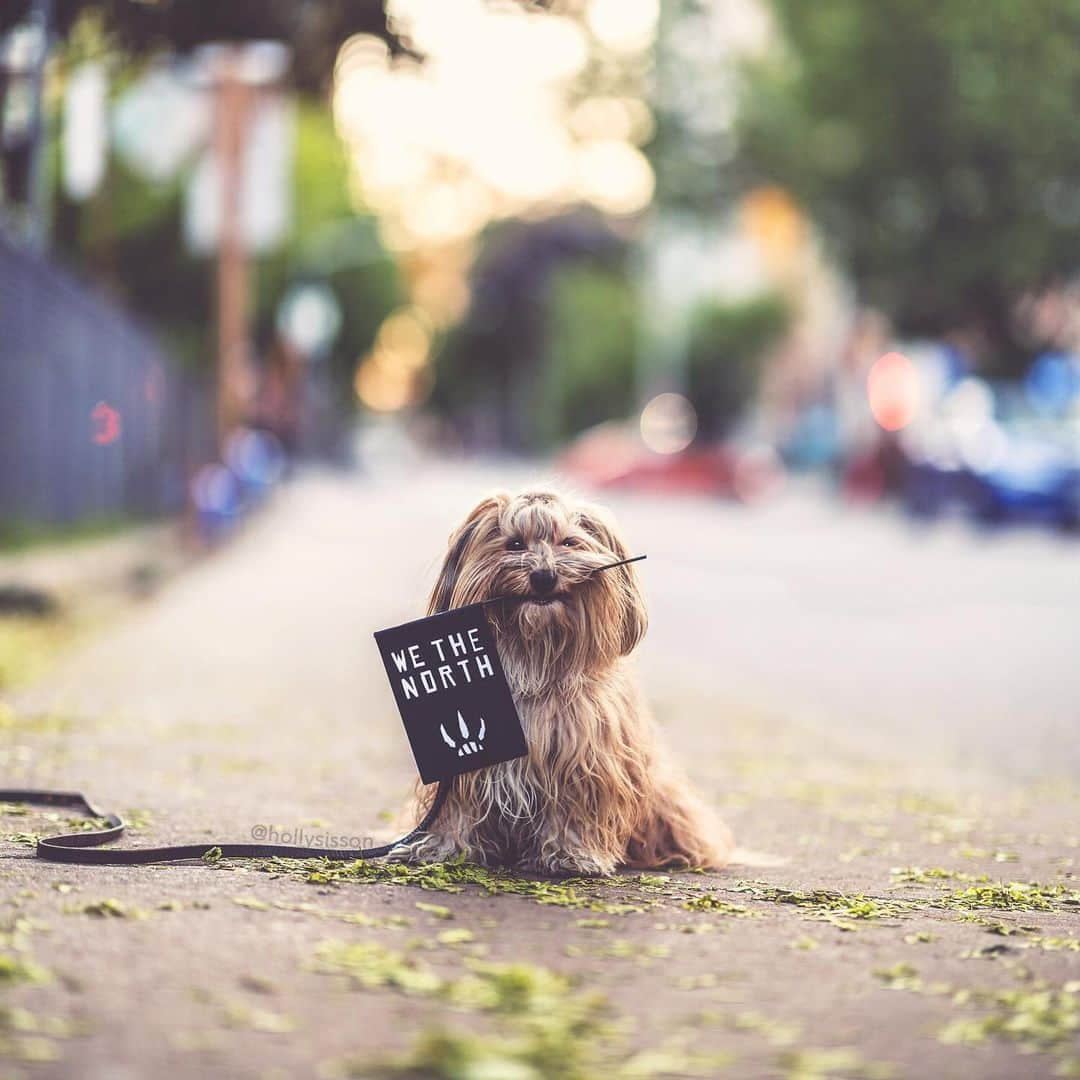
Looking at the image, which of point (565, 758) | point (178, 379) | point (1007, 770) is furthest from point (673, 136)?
point (565, 758)

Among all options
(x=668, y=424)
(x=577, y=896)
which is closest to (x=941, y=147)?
(x=668, y=424)

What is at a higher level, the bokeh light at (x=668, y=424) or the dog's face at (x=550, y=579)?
the bokeh light at (x=668, y=424)

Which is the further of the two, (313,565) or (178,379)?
(178,379)

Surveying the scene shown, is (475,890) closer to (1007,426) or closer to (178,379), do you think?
(178,379)

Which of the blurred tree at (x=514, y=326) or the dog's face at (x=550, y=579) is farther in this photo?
the blurred tree at (x=514, y=326)

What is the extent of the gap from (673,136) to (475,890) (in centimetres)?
3705

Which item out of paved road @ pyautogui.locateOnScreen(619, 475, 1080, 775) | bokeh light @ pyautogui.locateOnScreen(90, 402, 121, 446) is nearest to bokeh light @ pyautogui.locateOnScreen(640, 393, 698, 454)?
paved road @ pyautogui.locateOnScreen(619, 475, 1080, 775)

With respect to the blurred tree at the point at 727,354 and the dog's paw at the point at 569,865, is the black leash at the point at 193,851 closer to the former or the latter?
the dog's paw at the point at 569,865

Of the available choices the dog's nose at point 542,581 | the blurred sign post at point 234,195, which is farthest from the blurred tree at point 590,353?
the dog's nose at point 542,581

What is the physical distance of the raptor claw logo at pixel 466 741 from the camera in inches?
215

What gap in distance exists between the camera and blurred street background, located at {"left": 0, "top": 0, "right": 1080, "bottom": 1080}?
7.20 meters

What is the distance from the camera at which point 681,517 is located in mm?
34750

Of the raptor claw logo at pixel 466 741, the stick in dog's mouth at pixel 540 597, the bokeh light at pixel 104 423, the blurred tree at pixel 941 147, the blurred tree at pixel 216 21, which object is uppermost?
the blurred tree at pixel 941 147

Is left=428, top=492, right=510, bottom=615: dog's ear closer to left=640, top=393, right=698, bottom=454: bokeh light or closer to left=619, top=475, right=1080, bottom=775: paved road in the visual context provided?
left=619, top=475, right=1080, bottom=775: paved road
